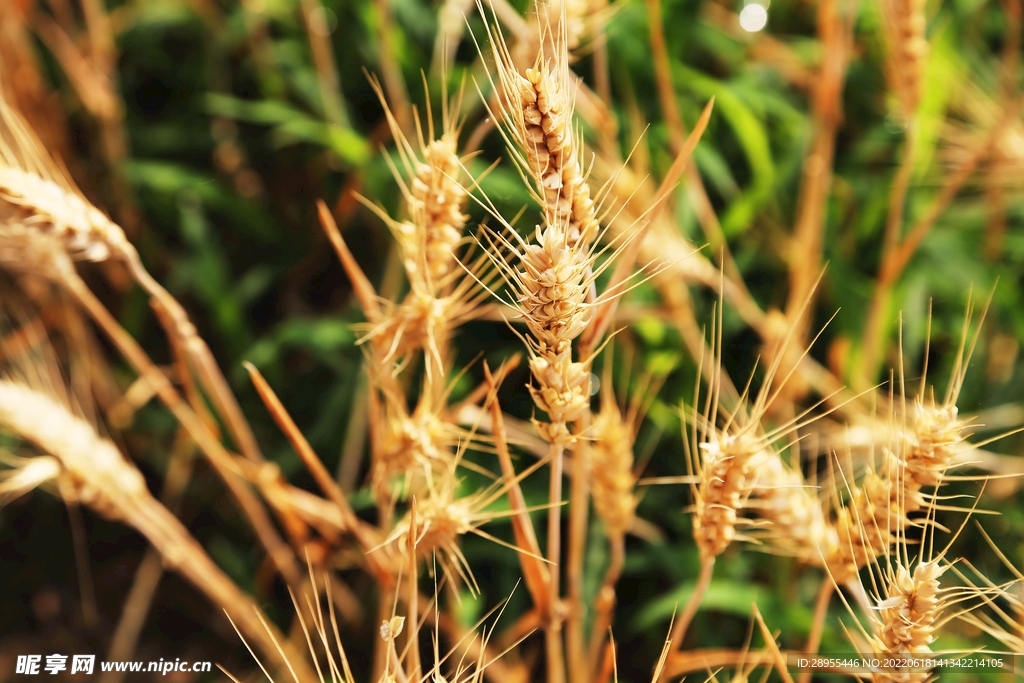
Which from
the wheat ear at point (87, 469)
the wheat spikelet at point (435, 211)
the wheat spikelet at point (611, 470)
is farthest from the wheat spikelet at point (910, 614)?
the wheat ear at point (87, 469)

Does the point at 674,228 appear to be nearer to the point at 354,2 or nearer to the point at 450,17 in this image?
the point at 450,17

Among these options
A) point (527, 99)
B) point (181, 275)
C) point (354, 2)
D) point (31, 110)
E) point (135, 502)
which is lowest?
point (135, 502)

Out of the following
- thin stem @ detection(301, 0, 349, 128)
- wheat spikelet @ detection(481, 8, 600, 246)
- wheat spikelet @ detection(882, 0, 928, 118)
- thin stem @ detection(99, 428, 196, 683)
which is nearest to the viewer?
wheat spikelet @ detection(481, 8, 600, 246)

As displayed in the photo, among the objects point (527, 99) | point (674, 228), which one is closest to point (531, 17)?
point (527, 99)

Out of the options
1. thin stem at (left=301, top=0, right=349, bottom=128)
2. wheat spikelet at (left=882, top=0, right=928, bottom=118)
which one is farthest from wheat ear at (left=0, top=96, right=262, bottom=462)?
wheat spikelet at (left=882, top=0, right=928, bottom=118)

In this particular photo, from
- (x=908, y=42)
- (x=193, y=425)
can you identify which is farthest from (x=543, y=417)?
(x=908, y=42)

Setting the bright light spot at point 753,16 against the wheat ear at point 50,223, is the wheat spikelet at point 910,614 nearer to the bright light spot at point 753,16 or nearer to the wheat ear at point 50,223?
the wheat ear at point 50,223

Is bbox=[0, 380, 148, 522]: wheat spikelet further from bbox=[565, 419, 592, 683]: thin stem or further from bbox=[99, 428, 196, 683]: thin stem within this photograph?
bbox=[565, 419, 592, 683]: thin stem
